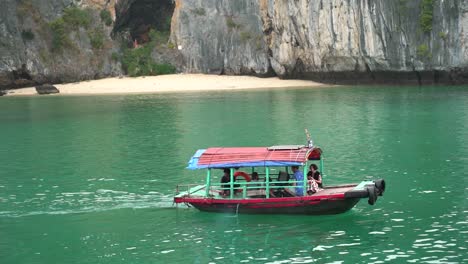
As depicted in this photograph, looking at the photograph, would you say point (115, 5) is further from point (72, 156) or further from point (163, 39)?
point (72, 156)

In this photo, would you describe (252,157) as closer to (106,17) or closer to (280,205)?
(280,205)

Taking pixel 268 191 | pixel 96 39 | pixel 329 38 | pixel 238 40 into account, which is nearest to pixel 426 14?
pixel 329 38

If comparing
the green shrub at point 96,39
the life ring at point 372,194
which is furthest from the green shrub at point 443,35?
the life ring at point 372,194

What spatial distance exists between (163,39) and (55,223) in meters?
70.8

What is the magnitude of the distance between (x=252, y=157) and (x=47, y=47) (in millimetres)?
67032

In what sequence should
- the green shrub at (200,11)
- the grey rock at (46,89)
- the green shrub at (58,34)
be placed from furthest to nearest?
the green shrub at (200,11) < the green shrub at (58,34) < the grey rock at (46,89)

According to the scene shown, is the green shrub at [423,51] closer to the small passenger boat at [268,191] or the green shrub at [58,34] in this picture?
the green shrub at [58,34]

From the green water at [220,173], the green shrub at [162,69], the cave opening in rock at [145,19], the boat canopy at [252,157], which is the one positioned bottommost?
the green water at [220,173]

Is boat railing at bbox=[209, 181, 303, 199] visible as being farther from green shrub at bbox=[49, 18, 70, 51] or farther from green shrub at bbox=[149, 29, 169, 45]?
green shrub at bbox=[149, 29, 169, 45]

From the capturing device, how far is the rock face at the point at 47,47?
81.6 m

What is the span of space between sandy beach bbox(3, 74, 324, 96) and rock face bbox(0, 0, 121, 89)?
164 cm

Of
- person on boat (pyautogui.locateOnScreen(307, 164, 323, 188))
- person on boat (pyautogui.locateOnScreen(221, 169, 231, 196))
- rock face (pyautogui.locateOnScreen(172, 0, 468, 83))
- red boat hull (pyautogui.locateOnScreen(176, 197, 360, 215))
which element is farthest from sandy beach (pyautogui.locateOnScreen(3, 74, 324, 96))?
red boat hull (pyautogui.locateOnScreen(176, 197, 360, 215))

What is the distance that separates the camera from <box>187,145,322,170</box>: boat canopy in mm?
22547

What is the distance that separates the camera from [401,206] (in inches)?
922
